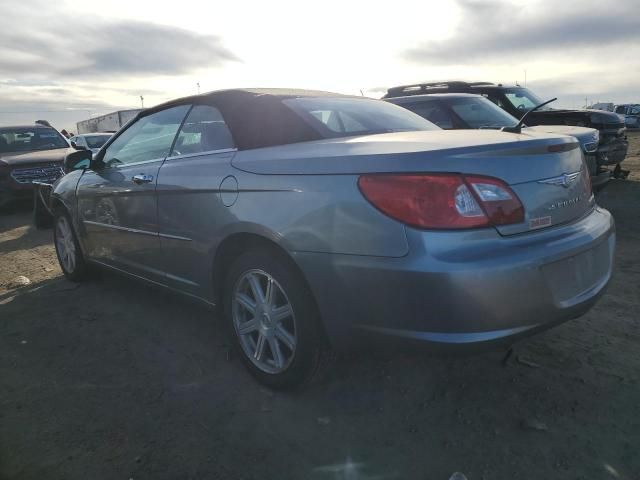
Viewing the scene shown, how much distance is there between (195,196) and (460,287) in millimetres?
1674

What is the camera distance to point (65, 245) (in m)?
4.96

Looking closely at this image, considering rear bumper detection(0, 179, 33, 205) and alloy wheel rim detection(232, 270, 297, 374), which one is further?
rear bumper detection(0, 179, 33, 205)

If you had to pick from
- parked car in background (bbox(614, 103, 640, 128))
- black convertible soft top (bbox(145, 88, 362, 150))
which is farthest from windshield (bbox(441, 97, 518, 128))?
parked car in background (bbox(614, 103, 640, 128))

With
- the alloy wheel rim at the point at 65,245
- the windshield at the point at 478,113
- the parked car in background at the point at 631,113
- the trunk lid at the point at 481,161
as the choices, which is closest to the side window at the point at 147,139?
the alloy wheel rim at the point at 65,245

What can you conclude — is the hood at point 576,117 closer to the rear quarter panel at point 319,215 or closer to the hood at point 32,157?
the rear quarter panel at point 319,215

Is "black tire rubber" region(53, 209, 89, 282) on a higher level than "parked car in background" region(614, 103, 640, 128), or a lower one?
lower

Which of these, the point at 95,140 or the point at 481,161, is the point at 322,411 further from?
the point at 95,140

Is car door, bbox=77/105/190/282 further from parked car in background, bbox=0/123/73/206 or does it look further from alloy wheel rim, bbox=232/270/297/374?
parked car in background, bbox=0/123/73/206

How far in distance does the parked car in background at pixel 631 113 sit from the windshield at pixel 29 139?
33.1 meters

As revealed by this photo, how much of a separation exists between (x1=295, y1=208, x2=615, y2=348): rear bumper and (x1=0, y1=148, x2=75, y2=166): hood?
9.40m

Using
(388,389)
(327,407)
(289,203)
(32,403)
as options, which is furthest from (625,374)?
(32,403)

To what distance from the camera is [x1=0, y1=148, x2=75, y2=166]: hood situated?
9727 mm

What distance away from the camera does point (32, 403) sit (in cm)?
271

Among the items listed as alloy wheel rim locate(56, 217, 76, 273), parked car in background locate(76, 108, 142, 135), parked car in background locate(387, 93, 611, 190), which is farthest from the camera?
parked car in background locate(76, 108, 142, 135)
